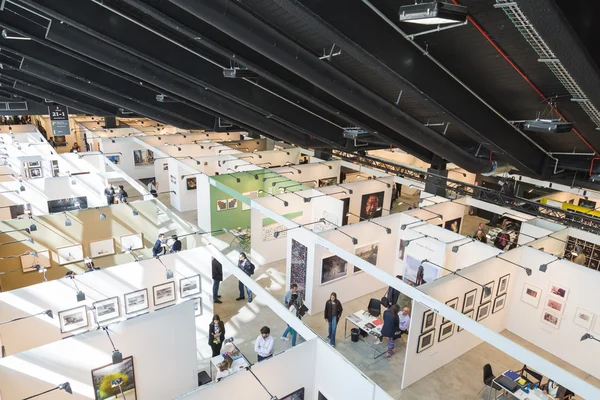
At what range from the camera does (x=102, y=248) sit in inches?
358

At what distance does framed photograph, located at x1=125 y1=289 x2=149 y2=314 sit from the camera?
672cm

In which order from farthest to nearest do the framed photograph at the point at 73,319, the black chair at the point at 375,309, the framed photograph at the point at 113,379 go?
the black chair at the point at 375,309 → the framed photograph at the point at 73,319 → the framed photograph at the point at 113,379

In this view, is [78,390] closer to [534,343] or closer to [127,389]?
[127,389]

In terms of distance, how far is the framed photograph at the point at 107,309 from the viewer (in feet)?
21.2

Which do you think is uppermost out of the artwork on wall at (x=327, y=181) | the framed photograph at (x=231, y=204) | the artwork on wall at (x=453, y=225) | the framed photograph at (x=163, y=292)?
the artwork on wall at (x=327, y=181)

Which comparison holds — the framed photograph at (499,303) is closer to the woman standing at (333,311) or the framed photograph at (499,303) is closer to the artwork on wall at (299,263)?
the woman standing at (333,311)

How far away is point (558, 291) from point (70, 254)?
33.8ft

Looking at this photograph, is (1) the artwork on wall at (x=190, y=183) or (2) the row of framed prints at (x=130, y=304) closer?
(2) the row of framed prints at (x=130, y=304)

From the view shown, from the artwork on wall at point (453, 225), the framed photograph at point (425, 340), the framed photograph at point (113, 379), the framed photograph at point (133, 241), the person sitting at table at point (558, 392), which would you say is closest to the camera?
the framed photograph at point (113, 379)

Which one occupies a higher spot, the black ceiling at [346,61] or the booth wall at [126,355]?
the black ceiling at [346,61]

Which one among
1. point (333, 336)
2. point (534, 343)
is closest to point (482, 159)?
→ point (534, 343)

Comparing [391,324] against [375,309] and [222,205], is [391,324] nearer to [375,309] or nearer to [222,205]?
[375,309]

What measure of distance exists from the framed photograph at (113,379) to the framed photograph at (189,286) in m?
1.98

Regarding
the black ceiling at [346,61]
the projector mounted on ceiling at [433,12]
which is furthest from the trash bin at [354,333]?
the projector mounted on ceiling at [433,12]
